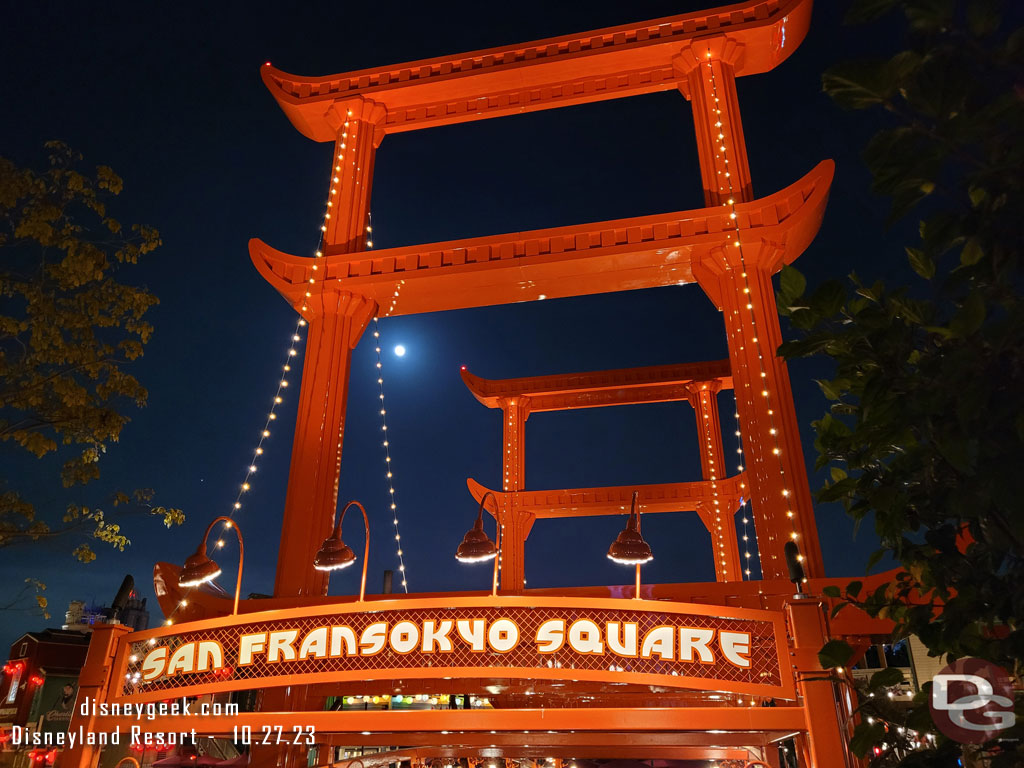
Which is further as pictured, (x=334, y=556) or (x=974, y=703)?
(x=334, y=556)

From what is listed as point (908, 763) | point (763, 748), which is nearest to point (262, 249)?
point (763, 748)

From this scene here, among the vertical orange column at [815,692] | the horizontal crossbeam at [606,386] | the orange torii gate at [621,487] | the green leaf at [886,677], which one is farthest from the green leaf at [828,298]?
the horizontal crossbeam at [606,386]

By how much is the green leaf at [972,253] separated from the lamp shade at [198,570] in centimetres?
565

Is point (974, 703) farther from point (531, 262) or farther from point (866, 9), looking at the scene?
point (531, 262)

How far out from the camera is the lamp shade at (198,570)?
5484 millimetres

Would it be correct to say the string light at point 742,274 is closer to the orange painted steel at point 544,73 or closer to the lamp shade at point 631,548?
the orange painted steel at point 544,73

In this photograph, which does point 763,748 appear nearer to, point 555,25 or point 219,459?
point 555,25

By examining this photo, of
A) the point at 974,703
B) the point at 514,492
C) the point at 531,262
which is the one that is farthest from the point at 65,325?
the point at 514,492

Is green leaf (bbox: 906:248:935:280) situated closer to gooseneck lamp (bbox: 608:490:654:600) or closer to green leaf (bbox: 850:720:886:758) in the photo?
green leaf (bbox: 850:720:886:758)

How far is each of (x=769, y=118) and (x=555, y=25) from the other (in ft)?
28.8

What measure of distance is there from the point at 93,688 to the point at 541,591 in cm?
374

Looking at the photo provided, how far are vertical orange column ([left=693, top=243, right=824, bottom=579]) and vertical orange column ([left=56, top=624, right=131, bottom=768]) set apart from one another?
21.0ft

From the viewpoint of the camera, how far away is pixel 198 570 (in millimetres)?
5531

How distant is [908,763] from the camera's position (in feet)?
4.77
